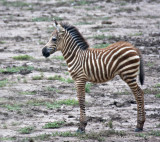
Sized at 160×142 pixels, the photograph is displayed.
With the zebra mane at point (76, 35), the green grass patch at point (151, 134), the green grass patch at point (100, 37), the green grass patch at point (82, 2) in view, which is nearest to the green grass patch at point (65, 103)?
the zebra mane at point (76, 35)

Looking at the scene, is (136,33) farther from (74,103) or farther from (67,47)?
(67,47)

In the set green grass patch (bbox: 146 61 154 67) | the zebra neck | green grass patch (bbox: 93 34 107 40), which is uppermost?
the zebra neck

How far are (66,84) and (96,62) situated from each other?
3284 mm

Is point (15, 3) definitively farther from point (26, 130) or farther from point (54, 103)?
point (26, 130)

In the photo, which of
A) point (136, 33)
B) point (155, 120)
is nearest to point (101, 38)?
point (136, 33)

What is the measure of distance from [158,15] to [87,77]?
521 inches

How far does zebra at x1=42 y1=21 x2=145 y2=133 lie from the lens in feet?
25.7

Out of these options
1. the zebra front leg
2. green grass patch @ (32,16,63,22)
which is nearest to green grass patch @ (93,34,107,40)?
green grass patch @ (32,16,63,22)

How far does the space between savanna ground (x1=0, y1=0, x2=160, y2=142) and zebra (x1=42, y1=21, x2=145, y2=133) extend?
55cm

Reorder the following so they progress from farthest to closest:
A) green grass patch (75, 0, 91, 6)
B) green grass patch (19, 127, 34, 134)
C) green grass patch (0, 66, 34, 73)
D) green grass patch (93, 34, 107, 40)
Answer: green grass patch (75, 0, 91, 6)
green grass patch (93, 34, 107, 40)
green grass patch (0, 66, 34, 73)
green grass patch (19, 127, 34, 134)

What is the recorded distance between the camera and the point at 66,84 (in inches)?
441

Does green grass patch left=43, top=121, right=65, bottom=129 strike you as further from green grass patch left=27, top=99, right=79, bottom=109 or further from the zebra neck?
green grass patch left=27, top=99, right=79, bottom=109

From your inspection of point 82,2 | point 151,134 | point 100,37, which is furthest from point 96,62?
point 82,2

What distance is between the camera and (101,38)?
16.0m
